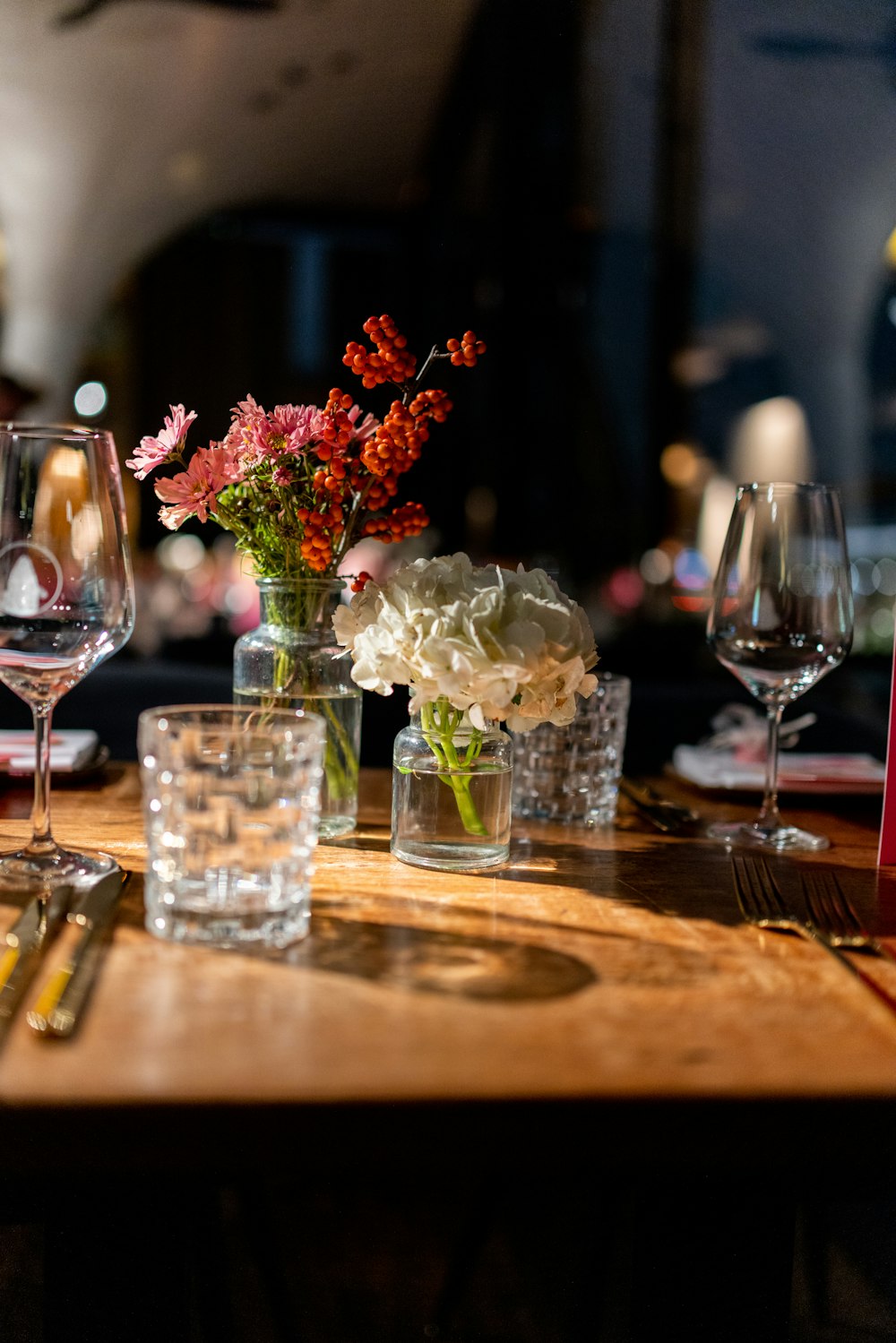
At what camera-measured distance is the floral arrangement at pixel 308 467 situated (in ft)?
2.99

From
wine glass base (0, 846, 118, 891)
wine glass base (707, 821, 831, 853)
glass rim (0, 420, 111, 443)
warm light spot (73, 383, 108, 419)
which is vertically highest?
warm light spot (73, 383, 108, 419)

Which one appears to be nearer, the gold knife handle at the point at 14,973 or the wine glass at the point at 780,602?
the gold knife handle at the point at 14,973

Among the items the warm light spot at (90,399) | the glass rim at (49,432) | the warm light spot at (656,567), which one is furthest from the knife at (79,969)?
the warm light spot at (90,399)

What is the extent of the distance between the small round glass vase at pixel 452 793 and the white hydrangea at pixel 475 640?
4 centimetres

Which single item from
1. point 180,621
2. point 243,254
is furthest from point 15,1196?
point 243,254

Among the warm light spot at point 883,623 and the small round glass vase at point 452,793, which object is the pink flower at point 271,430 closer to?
the small round glass vase at point 452,793

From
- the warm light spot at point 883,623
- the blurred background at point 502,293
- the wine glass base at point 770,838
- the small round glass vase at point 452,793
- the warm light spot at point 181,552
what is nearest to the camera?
the small round glass vase at point 452,793

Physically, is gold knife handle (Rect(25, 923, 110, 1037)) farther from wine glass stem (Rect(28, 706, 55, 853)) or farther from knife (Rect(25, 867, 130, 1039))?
wine glass stem (Rect(28, 706, 55, 853))

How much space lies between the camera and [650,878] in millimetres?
900

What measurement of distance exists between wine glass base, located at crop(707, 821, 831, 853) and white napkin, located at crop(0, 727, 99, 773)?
63 centimetres

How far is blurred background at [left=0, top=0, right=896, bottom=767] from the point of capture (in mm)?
4465

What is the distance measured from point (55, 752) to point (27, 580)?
1.61 ft

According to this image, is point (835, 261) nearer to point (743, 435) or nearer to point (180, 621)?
point (743, 435)

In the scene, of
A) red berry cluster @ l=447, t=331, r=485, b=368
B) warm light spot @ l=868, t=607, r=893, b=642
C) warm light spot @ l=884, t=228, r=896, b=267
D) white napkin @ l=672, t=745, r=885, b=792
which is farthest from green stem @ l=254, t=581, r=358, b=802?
warm light spot @ l=868, t=607, r=893, b=642
